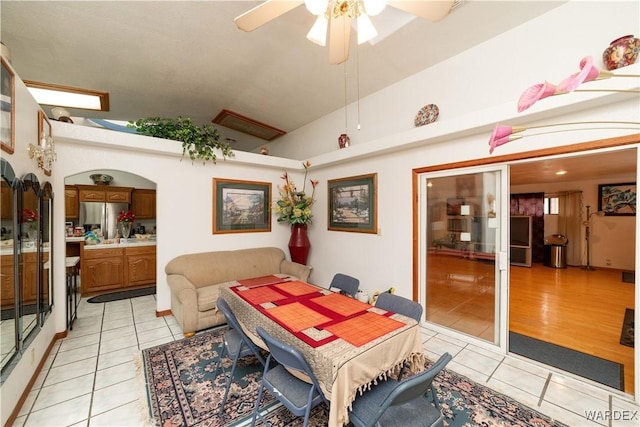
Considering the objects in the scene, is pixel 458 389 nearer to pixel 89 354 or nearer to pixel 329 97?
pixel 89 354

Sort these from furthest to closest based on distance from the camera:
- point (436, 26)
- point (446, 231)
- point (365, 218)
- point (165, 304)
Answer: point (365, 218), point (165, 304), point (446, 231), point (436, 26)

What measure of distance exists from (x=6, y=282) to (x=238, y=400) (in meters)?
1.82

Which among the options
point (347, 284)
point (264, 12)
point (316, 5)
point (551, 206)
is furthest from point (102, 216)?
point (551, 206)

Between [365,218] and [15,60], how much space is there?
15.0 feet

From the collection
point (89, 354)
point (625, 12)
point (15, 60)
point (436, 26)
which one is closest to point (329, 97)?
point (436, 26)

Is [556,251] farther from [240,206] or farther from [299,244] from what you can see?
[240,206]

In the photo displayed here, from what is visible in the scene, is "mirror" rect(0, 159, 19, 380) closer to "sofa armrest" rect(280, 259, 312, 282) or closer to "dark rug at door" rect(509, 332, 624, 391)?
"sofa armrest" rect(280, 259, 312, 282)

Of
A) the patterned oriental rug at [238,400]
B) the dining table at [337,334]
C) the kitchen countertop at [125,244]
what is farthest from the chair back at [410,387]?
the kitchen countertop at [125,244]

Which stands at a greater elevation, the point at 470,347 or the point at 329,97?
the point at 329,97

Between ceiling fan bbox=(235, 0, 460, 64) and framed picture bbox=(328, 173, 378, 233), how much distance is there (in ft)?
7.15

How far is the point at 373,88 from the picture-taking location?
3783mm

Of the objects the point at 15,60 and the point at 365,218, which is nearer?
the point at 15,60

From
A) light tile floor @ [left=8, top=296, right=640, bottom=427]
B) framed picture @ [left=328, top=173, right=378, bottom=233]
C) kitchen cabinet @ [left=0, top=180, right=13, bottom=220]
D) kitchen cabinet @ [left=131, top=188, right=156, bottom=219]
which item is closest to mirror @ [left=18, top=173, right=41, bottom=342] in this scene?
kitchen cabinet @ [left=0, top=180, right=13, bottom=220]

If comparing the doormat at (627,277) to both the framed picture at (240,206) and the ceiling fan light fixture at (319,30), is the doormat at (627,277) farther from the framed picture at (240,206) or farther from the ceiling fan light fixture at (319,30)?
the ceiling fan light fixture at (319,30)
